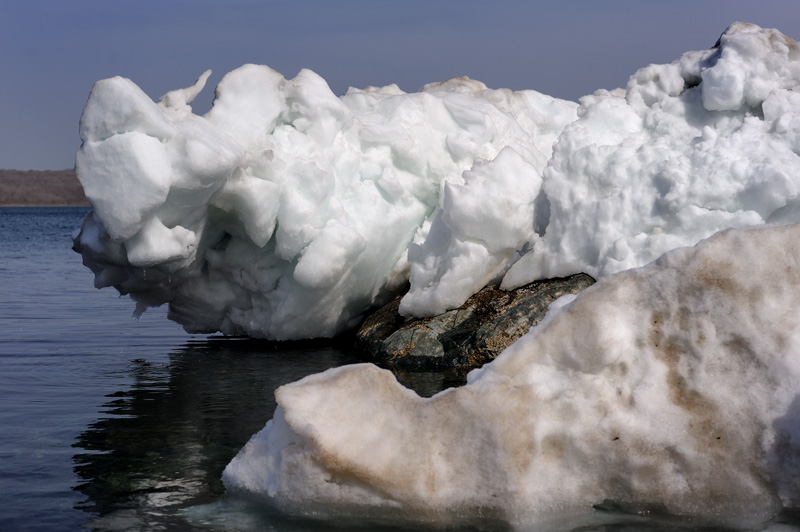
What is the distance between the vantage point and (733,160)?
316 inches

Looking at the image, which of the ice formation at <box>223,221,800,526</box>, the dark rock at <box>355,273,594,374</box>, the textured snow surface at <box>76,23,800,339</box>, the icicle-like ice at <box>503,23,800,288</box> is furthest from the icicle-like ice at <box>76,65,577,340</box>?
the ice formation at <box>223,221,800,526</box>

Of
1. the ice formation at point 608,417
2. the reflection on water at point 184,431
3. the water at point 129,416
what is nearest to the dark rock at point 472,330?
the reflection on water at point 184,431

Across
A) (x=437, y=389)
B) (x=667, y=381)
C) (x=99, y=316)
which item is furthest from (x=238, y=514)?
(x=99, y=316)

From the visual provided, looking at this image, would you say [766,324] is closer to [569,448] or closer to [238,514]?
[569,448]

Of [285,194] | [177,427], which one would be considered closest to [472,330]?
[285,194]

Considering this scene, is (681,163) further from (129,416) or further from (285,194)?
(129,416)

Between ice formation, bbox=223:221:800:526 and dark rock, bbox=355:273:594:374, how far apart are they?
3.86m

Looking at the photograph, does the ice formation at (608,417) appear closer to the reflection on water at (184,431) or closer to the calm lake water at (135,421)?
the calm lake water at (135,421)

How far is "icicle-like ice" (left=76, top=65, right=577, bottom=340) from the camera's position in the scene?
782 centimetres

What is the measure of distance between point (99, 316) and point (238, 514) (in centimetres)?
975

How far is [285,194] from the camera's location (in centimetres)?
888

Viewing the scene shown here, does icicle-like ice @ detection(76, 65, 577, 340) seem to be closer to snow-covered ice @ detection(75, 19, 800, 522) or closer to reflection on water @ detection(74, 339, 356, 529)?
snow-covered ice @ detection(75, 19, 800, 522)

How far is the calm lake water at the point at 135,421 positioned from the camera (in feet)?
14.6

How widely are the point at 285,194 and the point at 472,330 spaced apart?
223cm
